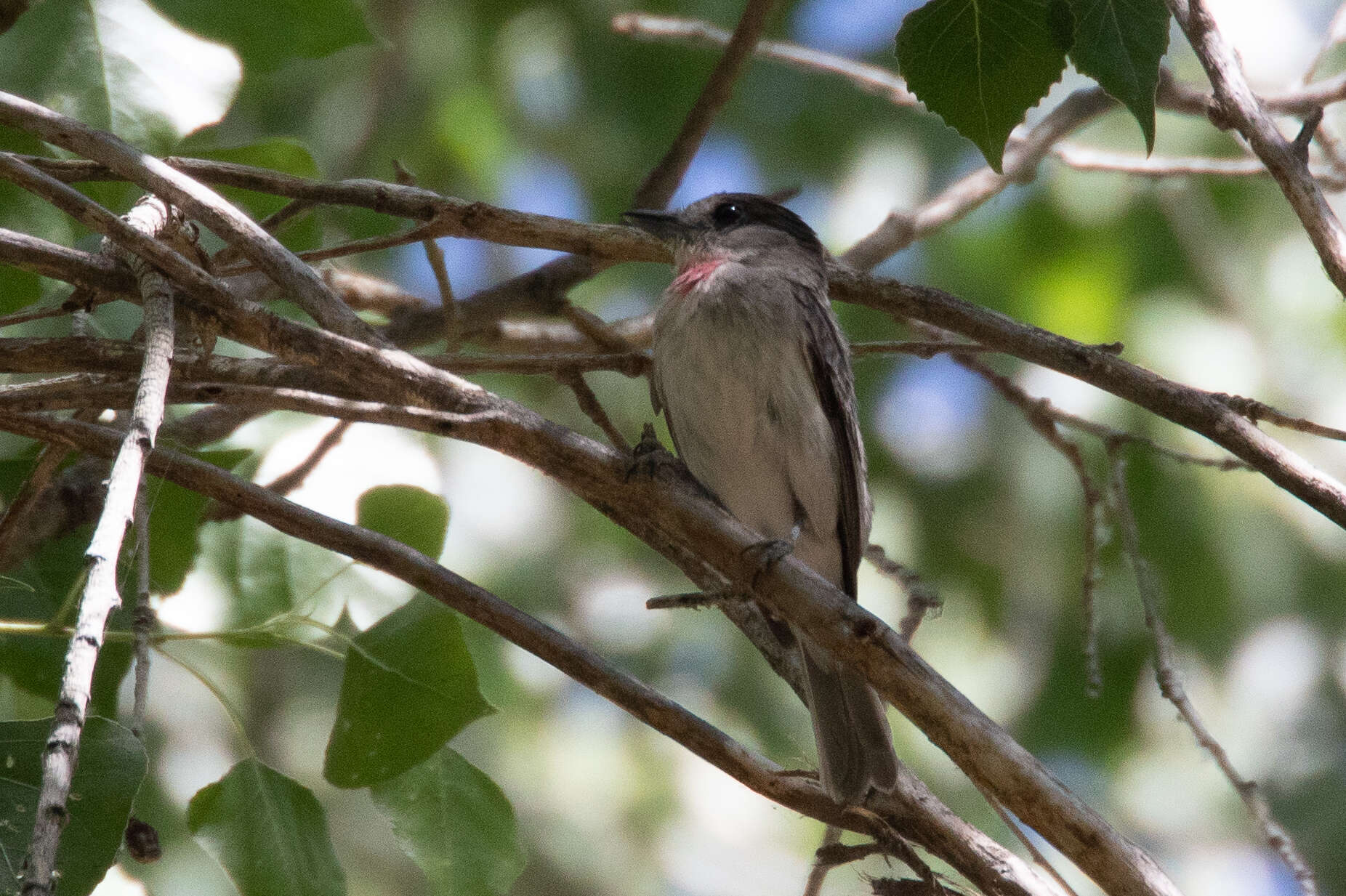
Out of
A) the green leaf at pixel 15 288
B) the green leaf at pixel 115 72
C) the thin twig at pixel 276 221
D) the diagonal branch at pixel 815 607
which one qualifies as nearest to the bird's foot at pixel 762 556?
the diagonal branch at pixel 815 607

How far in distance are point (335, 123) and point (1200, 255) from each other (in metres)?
4.92

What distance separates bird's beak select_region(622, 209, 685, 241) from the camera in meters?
4.54

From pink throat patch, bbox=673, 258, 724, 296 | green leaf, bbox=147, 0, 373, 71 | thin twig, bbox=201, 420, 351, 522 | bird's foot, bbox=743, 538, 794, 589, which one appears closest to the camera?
bird's foot, bbox=743, 538, 794, 589

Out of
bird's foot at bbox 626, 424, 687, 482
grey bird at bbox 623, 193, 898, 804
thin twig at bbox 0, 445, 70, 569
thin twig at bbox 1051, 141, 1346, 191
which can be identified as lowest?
thin twig at bbox 0, 445, 70, 569

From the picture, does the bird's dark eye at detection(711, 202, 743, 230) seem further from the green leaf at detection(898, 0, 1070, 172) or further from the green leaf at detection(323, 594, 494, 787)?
the green leaf at detection(323, 594, 494, 787)

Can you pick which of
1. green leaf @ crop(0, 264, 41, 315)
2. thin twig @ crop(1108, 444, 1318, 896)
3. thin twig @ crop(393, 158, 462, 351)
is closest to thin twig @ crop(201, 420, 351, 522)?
thin twig @ crop(393, 158, 462, 351)

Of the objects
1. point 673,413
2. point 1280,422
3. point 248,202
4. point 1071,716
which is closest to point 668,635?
point 1071,716

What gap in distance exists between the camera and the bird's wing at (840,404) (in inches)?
169

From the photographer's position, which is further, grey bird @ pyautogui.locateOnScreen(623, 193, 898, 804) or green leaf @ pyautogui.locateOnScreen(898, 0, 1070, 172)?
grey bird @ pyautogui.locateOnScreen(623, 193, 898, 804)

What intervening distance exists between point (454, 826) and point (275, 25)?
198 cm

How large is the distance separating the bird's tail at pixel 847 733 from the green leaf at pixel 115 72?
2.00 metres

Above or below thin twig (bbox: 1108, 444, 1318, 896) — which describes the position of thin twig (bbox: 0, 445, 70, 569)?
below

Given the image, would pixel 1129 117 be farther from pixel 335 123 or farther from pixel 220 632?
pixel 220 632

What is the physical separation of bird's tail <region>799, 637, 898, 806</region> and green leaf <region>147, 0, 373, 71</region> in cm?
197
